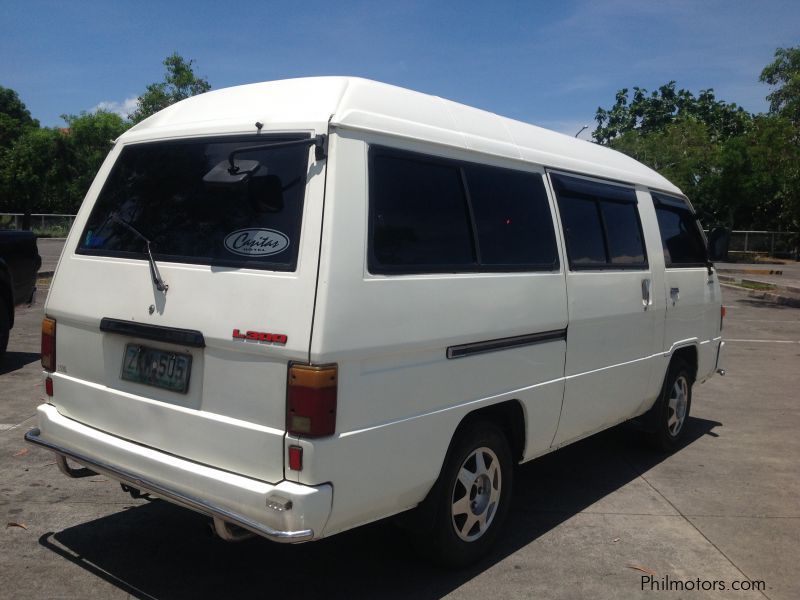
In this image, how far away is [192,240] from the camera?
338 centimetres

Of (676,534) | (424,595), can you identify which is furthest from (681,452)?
(424,595)

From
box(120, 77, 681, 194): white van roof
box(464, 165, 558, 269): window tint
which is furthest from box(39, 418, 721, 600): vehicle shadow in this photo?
box(120, 77, 681, 194): white van roof

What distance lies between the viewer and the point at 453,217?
3.68 metres

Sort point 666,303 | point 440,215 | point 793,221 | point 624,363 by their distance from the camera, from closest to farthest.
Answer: point 440,215, point 624,363, point 666,303, point 793,221

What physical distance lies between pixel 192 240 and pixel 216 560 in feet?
5.70

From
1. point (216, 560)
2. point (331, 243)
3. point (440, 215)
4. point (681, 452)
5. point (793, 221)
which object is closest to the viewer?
point (331, 243)

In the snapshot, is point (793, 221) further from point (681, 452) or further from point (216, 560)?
point (216, 560)

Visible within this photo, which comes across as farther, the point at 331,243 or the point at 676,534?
the point at 676,534

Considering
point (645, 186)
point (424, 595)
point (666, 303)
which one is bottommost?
Answer: point (424, 595)

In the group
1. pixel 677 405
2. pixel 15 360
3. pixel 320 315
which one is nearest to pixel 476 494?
pixel 320 315

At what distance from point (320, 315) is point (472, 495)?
1.56 meters

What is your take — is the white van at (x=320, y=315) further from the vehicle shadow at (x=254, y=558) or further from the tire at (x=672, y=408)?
the tire at (x=672, y=408)

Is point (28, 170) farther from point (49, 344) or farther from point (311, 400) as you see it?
point (311, 400)

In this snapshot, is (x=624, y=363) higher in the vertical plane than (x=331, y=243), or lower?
lower
